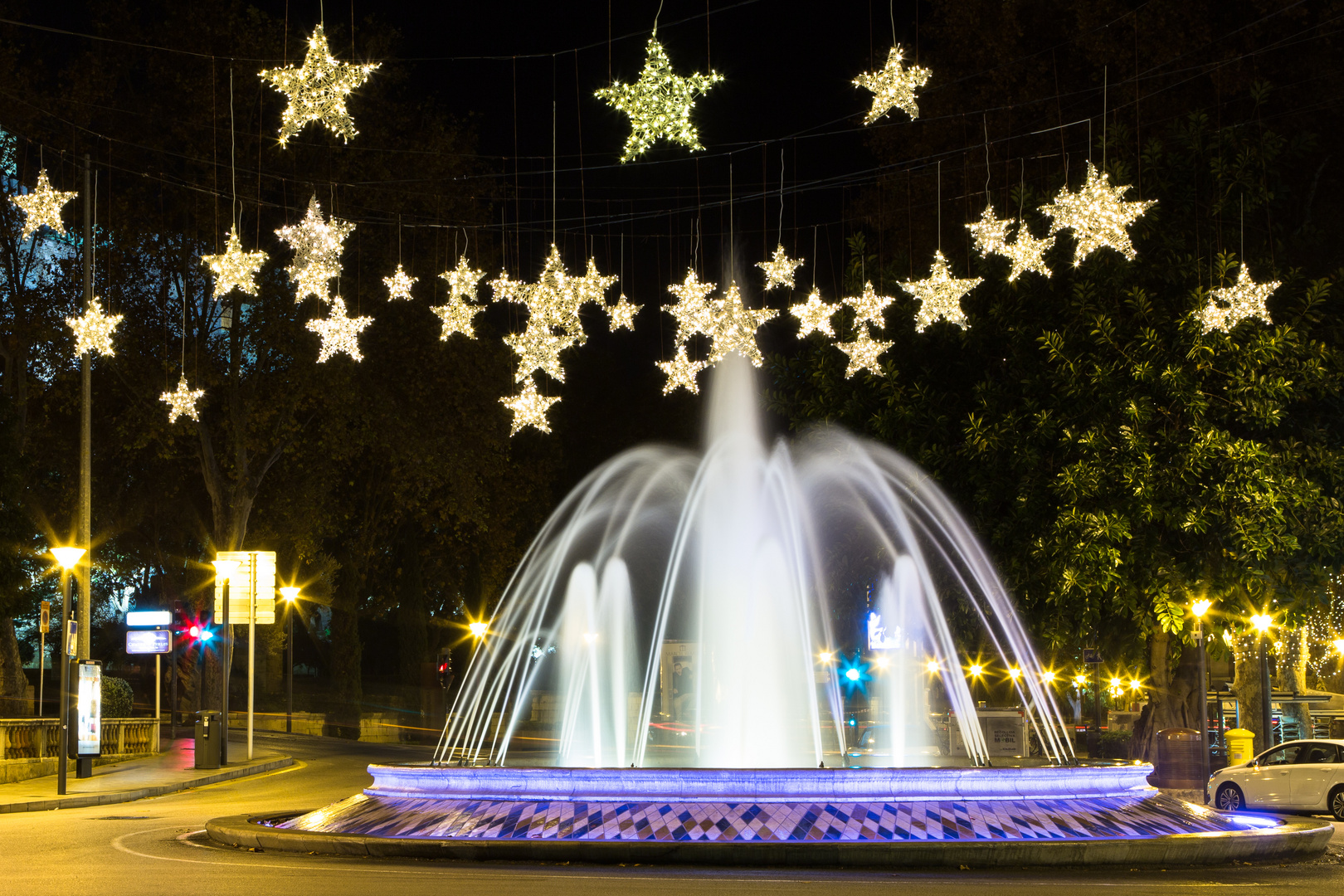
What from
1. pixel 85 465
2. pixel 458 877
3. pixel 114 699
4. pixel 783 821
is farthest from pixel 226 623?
pixel 783 821

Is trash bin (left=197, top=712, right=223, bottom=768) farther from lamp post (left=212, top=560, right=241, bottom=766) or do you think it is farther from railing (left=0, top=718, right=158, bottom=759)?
railing (left=0, top=718, right=158, bottom=759)

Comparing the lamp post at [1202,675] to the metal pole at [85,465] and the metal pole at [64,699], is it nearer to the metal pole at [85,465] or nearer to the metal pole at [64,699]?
the metal pole at [64,699]

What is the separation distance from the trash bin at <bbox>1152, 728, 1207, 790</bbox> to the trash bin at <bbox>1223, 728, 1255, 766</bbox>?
316 inches

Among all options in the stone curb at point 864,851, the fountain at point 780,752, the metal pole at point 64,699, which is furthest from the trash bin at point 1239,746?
the metal pole at point 64,699

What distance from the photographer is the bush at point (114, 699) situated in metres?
34.2

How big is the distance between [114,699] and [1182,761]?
25.8 m

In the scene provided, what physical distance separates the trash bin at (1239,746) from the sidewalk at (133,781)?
22.4 metres

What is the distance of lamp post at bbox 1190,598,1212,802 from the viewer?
21.3 meters

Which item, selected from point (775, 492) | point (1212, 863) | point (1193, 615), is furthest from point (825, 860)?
point (1193, 615)

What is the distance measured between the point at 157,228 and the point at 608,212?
564 inches

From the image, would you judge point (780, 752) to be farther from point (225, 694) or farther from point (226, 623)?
point (225, 694)

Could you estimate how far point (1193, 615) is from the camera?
21.3m

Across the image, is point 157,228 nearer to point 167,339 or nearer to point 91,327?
point 167,339

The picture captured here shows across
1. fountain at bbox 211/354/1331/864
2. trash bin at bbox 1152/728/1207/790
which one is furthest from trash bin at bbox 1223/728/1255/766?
trash bin at bbox 1152/728/1207/790
